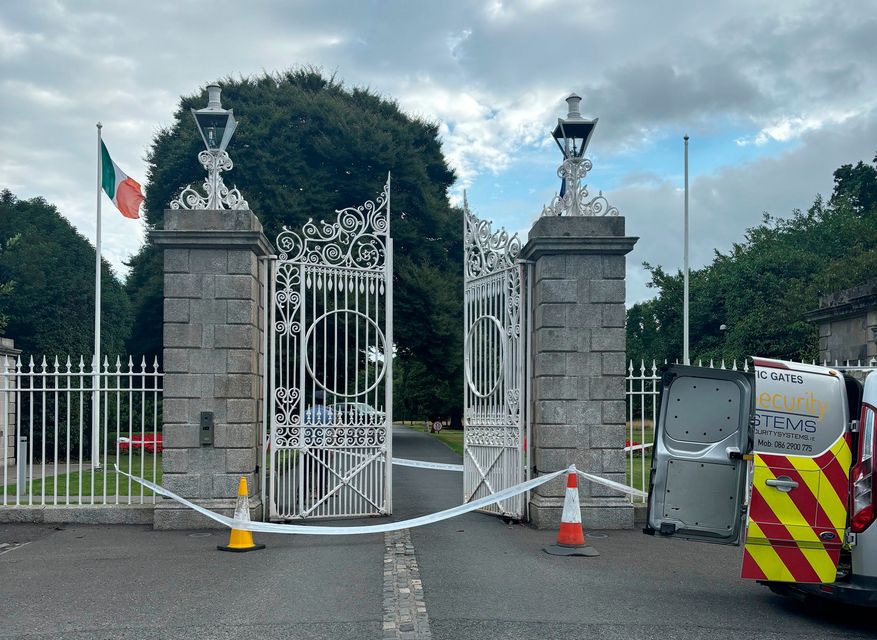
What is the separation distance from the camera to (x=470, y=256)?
11938 millimetres

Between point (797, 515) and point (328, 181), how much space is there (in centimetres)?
2160

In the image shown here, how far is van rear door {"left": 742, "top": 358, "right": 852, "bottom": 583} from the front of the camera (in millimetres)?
6188

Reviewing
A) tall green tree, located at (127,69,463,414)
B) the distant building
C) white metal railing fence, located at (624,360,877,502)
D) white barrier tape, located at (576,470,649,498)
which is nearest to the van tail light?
white metal railing fence, located at (624,360,877,502)

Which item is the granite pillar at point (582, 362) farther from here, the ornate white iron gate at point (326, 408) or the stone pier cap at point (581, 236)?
the ornate white iron gate at point (326, 408)

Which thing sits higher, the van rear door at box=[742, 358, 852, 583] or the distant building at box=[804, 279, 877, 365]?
the distant building at box=[804, 279, 877, 365]

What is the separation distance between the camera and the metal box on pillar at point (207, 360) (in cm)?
1033

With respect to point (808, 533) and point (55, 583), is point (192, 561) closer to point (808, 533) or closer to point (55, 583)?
point (55, 583)

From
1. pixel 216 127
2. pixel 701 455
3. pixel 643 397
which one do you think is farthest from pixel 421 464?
pixel 701 455

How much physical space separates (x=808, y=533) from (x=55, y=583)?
6.16 meters

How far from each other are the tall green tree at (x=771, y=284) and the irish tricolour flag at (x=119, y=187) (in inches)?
921

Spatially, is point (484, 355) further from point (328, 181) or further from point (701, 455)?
point (328, 181)

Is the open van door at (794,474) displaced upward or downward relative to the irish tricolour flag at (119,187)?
downward

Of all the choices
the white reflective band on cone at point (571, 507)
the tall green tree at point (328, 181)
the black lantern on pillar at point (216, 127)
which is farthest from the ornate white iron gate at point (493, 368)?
the tall green tree at point (328, 181)

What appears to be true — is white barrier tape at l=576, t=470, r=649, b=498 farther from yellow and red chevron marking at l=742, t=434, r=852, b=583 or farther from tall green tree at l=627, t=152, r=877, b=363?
tall green tree at l=627, t=152, r=877, b=363
